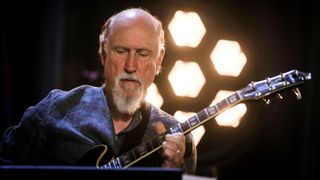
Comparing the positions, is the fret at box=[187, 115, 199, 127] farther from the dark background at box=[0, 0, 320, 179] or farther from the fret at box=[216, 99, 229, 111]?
the dark background at box=[0, 0, 320, 179]

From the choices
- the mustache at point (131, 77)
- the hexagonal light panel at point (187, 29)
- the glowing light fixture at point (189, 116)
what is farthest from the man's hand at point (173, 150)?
the hexagonal light panel at point (187, 29)

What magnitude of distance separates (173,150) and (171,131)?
177 millimetres

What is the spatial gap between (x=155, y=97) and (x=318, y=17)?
4.54 feet

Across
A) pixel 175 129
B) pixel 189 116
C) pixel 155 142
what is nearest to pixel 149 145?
pixel 155 142

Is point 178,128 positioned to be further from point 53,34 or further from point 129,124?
point 53,34

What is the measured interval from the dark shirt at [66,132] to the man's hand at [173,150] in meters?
0.17

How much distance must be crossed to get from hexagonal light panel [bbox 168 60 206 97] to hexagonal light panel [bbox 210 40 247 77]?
0.53ft

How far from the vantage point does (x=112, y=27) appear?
2291mm

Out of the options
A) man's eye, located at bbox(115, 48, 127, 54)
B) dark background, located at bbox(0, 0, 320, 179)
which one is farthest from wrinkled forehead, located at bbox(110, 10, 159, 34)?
dark background, located at bbox(0, 0, 320, 179)

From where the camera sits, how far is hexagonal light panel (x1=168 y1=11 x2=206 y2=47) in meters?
3.84

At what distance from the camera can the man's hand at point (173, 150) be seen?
6.69ft

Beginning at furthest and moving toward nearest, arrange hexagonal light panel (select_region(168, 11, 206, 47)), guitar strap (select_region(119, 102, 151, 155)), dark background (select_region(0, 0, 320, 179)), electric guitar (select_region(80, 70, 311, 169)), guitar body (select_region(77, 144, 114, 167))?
1. hexagonal light panel (select_region(168, 11, 206, 47))
2. dark background (select_region(0, 0, 320, 179))
3. guitar strap (select_region(119, 102, 151, 155))
4. electric guitar (select_region(80, 70, 311, 169))
5. guitar body (select_region(77, 144, 114, 167))

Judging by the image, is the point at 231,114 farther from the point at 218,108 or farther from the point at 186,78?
the point at 218,108

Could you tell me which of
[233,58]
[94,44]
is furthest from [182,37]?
[94,44]
